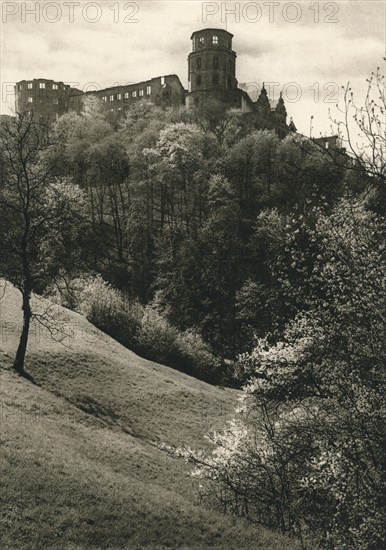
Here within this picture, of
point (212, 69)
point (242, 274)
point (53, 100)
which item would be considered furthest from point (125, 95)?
point (242, 274)

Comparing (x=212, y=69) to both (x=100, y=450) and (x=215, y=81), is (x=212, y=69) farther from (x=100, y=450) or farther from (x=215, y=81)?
(x=100, y=450)

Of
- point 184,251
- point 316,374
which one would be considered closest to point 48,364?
point 316,374

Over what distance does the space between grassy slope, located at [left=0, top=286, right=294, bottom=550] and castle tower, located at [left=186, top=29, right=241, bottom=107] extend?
85111 millimetres

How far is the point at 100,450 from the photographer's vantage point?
25.3 meters

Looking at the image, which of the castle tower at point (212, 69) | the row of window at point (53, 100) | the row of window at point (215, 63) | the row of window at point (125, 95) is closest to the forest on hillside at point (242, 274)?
the castle tower at point (212, 69)

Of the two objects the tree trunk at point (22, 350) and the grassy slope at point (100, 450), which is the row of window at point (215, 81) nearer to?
the grassy slope at point (100, 450)

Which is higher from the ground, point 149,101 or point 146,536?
point 149,101

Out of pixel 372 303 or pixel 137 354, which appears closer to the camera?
pixel 372 303

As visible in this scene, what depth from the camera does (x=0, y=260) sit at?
34062 mm

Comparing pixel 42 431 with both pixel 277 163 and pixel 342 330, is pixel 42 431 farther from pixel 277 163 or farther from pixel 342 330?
pixel 277 163

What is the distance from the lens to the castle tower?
390ft

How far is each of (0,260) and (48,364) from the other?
7.19 metres

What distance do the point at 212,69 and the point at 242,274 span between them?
65.1m

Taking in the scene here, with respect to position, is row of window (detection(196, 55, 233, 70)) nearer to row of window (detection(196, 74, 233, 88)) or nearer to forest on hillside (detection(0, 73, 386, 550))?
row of window (detection(196, 74, 233, 88))
